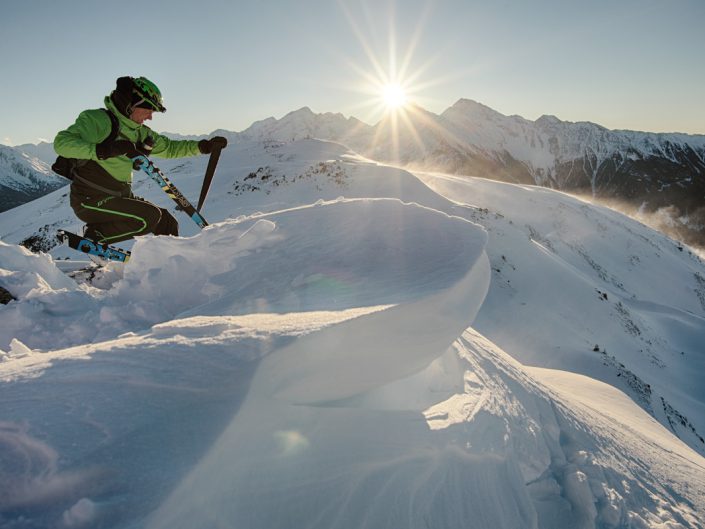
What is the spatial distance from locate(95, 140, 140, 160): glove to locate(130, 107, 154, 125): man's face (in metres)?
0.63

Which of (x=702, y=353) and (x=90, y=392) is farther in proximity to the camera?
(x=702, y=353)

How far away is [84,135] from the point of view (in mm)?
4816

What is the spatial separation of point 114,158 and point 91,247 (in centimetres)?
136

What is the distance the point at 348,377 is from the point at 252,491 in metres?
0.76

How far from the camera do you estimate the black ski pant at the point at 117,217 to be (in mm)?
5535

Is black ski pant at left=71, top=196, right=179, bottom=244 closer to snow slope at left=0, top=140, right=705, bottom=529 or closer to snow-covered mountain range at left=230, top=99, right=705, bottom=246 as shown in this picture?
snow slope at left=0, top=140, right=705, bottom=529

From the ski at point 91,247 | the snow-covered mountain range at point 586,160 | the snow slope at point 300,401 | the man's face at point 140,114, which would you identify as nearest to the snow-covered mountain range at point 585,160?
the snow-covered mountain range at point 586,160

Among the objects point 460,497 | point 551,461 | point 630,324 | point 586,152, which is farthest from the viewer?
point 586,152

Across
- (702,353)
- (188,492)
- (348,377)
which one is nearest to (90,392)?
(188,492)

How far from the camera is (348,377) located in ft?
6.98

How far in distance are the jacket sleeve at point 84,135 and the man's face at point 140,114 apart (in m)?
0.36

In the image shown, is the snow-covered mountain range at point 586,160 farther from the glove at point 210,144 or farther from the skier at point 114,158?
the skier at point 114,158

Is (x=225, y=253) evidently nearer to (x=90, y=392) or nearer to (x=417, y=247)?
(x=417, y=247)

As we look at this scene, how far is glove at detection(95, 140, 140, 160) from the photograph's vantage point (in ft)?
15.6
